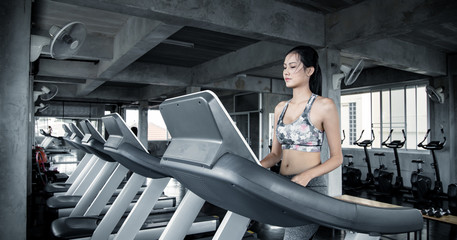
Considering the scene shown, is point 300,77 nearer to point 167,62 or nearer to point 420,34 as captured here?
point 420,34

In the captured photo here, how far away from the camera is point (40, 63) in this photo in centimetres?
802

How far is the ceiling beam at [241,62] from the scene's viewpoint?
603 centimetres

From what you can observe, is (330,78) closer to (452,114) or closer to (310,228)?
(310,228)

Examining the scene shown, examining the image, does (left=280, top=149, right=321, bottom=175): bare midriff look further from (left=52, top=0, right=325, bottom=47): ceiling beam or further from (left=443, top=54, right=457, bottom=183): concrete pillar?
(left=443, top=54, right=457, bottom=183): concrete pillar

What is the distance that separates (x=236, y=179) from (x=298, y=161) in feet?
2.07

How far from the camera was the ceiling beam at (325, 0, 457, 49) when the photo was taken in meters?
3.81

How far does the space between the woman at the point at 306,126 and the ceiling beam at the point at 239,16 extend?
255cm

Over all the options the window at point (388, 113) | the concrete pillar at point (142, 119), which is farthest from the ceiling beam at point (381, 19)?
the concrete pillar at point (142, 119)

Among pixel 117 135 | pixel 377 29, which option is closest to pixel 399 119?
pixel 377 29

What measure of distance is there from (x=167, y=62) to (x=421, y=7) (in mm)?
5908

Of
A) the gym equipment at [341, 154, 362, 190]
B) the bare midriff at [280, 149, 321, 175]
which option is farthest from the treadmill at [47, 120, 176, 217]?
the gym equipment at [341, 154, 362, 190]

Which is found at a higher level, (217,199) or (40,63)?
(40,63)

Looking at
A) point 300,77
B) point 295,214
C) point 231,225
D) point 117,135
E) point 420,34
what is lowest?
point 231,225

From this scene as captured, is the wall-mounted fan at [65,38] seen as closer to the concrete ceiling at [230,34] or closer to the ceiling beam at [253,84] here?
the concrete ceiling at [230,34]
